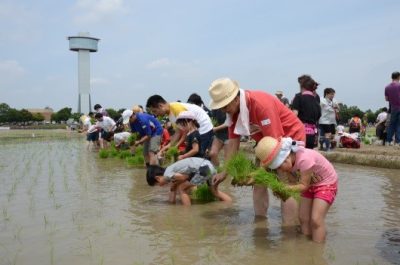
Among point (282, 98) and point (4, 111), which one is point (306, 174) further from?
point (4, 111)

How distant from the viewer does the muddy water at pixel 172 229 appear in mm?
3195

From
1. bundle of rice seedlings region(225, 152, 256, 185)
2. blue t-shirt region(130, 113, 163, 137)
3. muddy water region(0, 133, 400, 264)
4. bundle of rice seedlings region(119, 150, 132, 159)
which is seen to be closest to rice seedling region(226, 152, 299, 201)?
bundle of rice seedlings region(225, 152, 256, 185)

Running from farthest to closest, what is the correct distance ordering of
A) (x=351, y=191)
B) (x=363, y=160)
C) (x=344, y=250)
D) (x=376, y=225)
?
(x=363, y=160)
(x=351, y=191)
(x=376, y=225)
(x=344, y=250)

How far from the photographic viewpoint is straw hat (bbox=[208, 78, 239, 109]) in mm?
3697

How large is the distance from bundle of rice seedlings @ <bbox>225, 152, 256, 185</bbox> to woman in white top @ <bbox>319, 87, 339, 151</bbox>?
18.7 ft

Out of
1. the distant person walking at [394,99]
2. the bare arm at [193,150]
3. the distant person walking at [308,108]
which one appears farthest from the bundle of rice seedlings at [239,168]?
the distant person walking at [394,99]

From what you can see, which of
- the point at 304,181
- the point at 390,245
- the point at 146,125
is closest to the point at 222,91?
the point at 304,181

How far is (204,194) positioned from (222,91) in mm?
1927

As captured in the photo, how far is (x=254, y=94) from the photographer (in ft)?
12.4

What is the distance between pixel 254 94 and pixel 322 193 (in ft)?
3.25

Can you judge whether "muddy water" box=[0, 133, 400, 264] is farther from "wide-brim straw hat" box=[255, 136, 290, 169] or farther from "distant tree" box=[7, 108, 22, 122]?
"distant tree" box=[7, 108, 22, 122]

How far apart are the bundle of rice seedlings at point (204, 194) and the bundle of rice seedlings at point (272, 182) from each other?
5.91ft

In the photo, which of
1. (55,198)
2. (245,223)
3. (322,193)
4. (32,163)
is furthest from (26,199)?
(32,163)

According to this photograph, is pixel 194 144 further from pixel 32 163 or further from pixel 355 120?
pixel 355 120
